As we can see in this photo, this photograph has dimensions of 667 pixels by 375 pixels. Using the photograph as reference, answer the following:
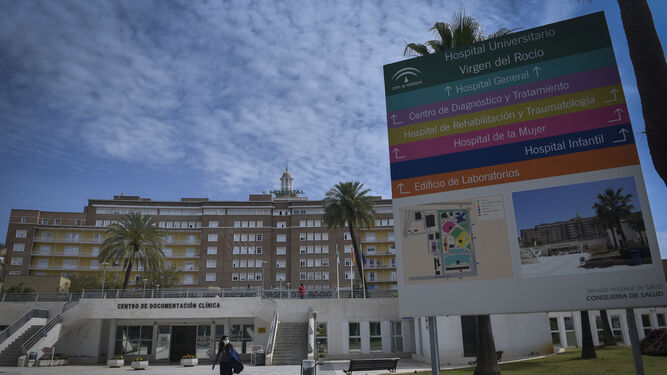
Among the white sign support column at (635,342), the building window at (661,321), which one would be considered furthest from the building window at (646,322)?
the white sign support column at (635,342)

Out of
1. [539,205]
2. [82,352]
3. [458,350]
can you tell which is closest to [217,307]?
[82,352]

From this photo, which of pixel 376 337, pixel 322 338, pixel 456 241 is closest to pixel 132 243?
pixel 322 338

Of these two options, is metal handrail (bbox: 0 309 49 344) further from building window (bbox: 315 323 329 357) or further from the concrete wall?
the concrete wall

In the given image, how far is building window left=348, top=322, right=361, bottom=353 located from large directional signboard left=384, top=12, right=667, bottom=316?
25.9 metres

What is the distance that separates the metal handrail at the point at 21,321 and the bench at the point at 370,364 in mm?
26831

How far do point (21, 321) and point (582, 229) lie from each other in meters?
39.8

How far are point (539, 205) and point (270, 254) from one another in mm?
78300

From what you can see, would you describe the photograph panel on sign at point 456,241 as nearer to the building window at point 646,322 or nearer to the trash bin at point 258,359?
the trash bin at point 258,359

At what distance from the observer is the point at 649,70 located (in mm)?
9289

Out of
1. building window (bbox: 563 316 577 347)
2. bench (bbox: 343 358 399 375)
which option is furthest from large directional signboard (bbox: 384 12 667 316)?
building window (bbox: 563 316 577 347)

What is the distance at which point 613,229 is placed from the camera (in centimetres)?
943

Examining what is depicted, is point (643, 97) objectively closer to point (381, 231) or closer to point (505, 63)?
point (505, 63)

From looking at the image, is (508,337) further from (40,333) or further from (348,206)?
(40,333)

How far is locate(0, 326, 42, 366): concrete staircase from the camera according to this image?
31956 millimetres
